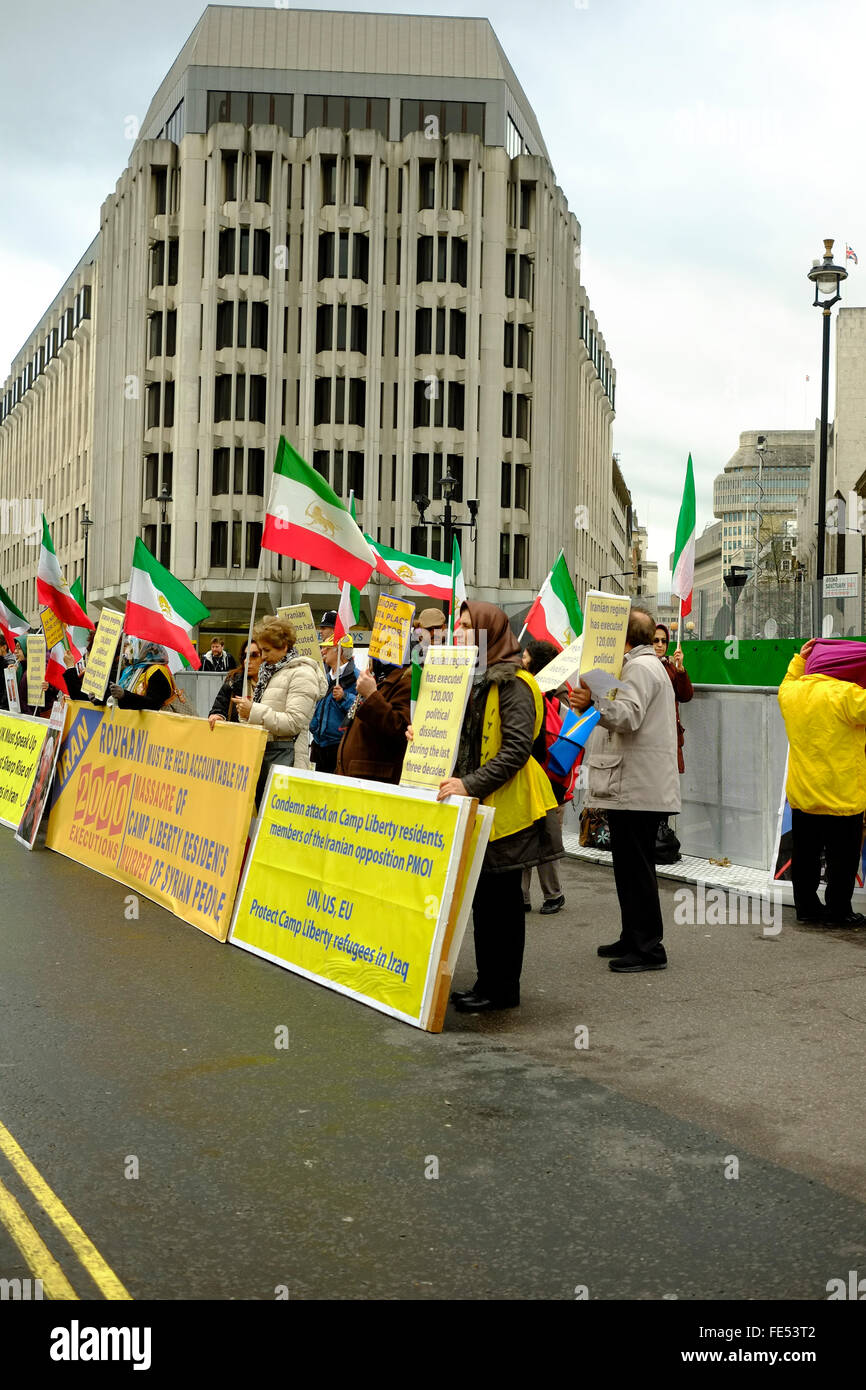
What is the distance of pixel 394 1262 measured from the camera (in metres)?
3.85

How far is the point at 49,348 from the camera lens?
85.9 metres

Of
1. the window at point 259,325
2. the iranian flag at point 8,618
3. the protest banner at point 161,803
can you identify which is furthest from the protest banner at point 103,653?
the window at point 259,325

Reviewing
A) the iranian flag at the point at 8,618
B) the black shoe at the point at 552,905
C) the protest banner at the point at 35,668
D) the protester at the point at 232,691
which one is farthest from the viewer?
the iranian flag at the point at 8,618

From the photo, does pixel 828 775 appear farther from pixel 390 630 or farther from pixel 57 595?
pixel 57 595

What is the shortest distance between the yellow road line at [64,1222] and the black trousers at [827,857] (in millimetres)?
6034

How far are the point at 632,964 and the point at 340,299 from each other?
49.4m

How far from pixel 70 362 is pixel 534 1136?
79.6 m

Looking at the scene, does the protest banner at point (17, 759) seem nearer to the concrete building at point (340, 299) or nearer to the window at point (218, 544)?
the concrete building at point (340, 299)

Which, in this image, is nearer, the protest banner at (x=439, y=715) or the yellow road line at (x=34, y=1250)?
the yellow road line at (x=34, y=1250)

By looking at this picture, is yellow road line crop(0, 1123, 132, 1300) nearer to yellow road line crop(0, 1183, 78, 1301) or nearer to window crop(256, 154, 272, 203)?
yellow road line crop(0, 1183, 78, 1301)

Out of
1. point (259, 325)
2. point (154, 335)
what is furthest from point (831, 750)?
point (154, 335)

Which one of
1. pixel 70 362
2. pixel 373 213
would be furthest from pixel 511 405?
pixel 70 362

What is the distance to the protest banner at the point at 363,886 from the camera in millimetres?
6516
